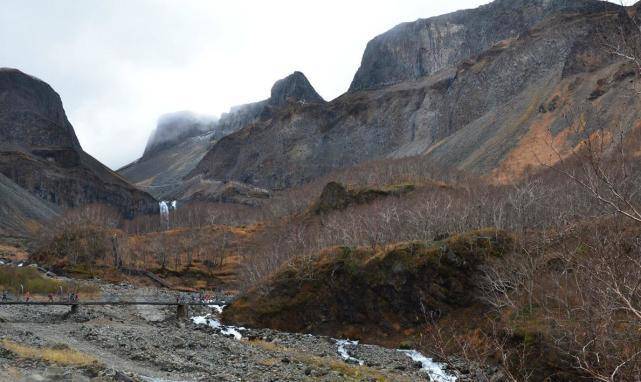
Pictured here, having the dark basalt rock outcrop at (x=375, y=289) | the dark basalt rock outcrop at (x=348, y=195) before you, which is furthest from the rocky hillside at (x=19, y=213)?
the dark basalt rock outcrop at (x=375, y=289)

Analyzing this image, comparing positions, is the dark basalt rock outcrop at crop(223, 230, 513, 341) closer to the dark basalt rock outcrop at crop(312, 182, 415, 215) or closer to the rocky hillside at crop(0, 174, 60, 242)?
the dark basalt rock outcrop at crop(312, 182, 415, 215)

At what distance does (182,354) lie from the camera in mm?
33469

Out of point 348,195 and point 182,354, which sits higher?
point 348,195

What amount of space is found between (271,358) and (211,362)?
4.63 metres

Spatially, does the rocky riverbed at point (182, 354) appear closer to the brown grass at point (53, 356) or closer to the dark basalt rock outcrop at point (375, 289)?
the brown grass at point (53, 356)

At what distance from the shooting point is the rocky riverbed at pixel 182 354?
24.0 meters

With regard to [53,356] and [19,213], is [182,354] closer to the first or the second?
[53,356]

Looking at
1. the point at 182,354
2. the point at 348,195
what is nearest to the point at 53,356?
the point at 182,354

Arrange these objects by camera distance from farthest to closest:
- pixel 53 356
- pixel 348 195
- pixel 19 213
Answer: pixel 19 213, pixel 348 195, pixel 53 356

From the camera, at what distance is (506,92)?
634ft

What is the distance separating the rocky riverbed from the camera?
78.9 feet

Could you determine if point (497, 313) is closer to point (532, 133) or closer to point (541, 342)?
point (541, 342)

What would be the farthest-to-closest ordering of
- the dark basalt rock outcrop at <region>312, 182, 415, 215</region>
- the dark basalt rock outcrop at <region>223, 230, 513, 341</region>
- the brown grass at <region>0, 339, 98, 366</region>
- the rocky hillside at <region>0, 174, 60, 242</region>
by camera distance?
the rocky hillside at <region>0, 174, 60, 242</region>, the dark basalt rock outcrop at <region>312, 182, 415, 215</region>, the dark basalt rock outcrop at <region>223, 230, 513, 341</region>, the brown grass at <region>0, 339, 98, 366</region>

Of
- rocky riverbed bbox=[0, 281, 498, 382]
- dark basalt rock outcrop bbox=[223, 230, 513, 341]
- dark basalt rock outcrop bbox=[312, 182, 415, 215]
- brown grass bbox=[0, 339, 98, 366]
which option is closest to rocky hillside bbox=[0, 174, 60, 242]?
dark basalt rock outcrop bbox=[312, 182, 415, 215]
